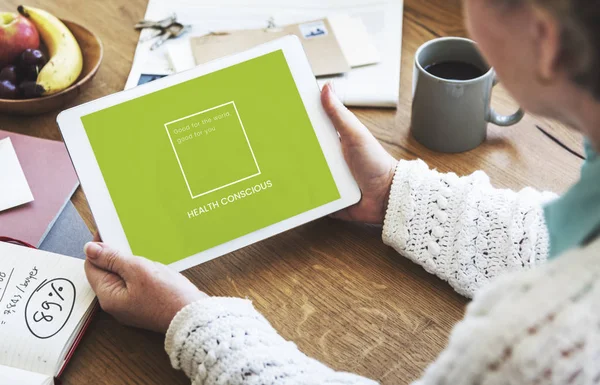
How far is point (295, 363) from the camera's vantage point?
0.73 metres

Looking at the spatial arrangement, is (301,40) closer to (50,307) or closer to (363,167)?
(363,167)

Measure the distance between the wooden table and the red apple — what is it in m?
0.10

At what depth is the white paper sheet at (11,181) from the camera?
940 mm

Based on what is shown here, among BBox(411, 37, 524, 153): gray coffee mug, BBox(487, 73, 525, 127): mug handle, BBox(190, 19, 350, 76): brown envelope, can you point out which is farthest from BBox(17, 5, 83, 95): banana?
BBox(487, 73, 525, 127): mug handle

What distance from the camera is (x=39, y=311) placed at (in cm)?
79

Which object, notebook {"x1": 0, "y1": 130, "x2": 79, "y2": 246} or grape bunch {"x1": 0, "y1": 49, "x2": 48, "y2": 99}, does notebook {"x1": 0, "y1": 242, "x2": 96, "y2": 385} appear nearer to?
notebook {"x1": 0, "y1": 130, "x2": 79, "y2": 246}

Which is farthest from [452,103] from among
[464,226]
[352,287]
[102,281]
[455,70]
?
[102,281]

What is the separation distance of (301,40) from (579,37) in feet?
2.43

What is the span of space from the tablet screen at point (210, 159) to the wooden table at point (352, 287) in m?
0.06

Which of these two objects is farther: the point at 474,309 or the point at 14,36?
the point at 14,36

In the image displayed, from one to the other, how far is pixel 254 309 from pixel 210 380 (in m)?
0.11

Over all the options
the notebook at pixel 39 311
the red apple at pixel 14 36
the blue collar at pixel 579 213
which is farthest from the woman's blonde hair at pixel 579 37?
the red apple at pixel 14 36

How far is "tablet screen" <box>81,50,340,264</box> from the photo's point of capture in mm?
850

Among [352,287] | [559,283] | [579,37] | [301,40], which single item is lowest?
[352,287]
